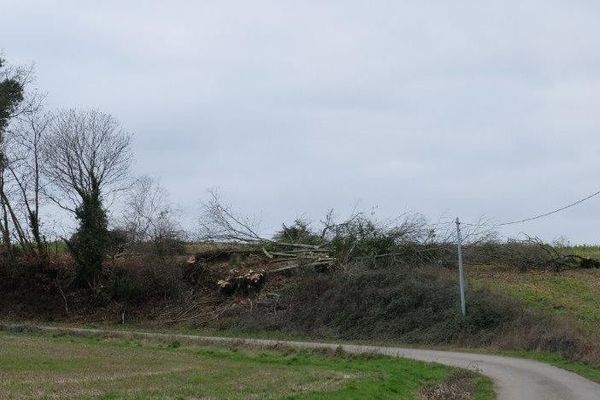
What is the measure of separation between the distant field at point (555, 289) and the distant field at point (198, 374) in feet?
42.8

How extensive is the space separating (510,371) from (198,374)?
409 inches

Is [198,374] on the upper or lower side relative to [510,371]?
upper

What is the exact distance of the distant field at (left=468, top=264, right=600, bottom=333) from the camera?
39.4 m

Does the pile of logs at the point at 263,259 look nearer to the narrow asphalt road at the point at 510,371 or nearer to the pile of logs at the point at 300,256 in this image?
the pile of logs at the point at 300,256

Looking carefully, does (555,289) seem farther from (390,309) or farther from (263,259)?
(263,259)

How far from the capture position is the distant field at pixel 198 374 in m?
19.2

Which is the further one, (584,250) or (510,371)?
(584,250)

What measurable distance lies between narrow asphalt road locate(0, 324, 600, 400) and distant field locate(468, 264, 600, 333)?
6.97m

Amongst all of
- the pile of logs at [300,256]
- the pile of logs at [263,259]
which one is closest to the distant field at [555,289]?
the pile of logs at [300,256]

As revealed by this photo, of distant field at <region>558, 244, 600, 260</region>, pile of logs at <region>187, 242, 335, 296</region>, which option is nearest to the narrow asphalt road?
pile of logs at <region>187, 242, 335, 296</region>

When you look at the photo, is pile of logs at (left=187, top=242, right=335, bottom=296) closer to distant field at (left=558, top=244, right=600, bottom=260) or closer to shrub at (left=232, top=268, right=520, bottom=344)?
shrub at (left=232, top=268, right=520, bottom=344)

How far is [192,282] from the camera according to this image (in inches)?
2106

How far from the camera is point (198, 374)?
2391 centimetres

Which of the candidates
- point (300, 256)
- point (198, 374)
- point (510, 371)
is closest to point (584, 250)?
point (300, 256)
